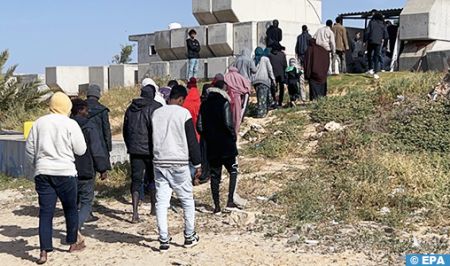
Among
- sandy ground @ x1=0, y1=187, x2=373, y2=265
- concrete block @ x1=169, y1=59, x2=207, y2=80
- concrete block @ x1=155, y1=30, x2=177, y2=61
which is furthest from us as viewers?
concrete block @ x1=155, y1=30, x2=177, y2=61

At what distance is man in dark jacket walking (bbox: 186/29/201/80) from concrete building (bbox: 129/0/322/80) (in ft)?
0.90

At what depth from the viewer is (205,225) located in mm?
7660

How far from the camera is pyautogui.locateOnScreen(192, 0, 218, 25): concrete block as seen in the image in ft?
58.0

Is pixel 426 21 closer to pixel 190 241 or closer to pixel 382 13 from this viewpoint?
pixel 382 13

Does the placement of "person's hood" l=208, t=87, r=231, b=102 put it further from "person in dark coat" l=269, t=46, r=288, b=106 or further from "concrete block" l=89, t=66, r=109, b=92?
"concrete block" l=89, t=66, r=109, b=92

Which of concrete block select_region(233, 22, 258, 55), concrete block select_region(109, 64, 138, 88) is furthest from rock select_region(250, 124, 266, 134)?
concrete block select_region(109, 64, 138, 88)

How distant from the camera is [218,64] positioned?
16.6m

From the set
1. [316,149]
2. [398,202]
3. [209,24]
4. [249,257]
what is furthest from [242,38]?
[249,257]

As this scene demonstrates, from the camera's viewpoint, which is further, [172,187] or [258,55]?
[258,55]

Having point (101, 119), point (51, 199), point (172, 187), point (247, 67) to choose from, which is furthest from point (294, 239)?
point (247, 67)

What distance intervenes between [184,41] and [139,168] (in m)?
10.1

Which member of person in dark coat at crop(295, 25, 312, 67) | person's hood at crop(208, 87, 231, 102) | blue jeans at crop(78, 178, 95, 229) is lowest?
blue jeans at crop(78, 178, 95, 229)

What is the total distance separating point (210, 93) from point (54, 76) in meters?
13.5

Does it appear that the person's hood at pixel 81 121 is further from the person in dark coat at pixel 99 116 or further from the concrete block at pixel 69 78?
the concrete block at pixel 69 78
